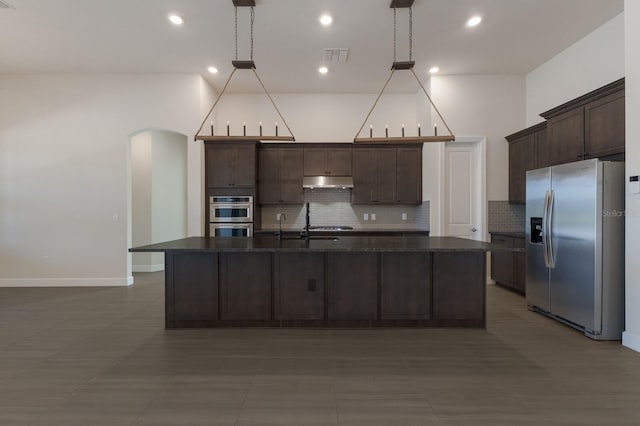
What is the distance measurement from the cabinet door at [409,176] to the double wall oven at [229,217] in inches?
116

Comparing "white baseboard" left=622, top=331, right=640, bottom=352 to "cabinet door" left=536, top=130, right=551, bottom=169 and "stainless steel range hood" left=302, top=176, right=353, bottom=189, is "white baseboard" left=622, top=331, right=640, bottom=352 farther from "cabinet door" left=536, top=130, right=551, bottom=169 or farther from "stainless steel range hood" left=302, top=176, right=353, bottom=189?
"stainless steel range hood" left=302, top=176, right=353, bottom=189

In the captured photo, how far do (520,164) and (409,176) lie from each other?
75.2 inches

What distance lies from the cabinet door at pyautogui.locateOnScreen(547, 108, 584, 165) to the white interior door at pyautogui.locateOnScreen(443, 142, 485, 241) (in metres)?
1.63

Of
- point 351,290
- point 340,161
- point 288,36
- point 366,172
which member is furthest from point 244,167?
point 351,290

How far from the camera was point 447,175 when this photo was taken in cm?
632

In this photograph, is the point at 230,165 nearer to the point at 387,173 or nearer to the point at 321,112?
the point at 321,112

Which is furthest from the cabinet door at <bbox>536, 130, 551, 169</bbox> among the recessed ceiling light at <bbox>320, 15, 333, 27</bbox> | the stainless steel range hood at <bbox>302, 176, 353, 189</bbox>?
the recessed ceiling light at <bbox>320, 15, 333, 27</bbox>

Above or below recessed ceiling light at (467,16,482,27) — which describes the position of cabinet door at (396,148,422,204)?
below

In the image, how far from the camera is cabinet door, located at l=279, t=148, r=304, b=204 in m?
6.95

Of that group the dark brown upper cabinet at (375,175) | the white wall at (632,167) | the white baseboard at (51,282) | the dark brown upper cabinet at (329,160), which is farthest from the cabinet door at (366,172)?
the white baseboard at (51,282)

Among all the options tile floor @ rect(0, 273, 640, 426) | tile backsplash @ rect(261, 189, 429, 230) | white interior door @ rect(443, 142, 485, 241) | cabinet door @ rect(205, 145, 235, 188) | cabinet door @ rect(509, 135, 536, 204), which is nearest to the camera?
tile floor @ rect(0, 273, 640, 426)

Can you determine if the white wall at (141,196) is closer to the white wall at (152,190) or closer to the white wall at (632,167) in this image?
the white wall at (152,190)

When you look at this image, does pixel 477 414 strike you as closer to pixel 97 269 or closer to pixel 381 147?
pixel 381 147

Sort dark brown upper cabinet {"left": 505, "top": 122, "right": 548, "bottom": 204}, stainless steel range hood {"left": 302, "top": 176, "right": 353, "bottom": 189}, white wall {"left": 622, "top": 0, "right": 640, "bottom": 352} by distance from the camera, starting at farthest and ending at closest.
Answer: stainless steel range hood {"left": 302, "top": 176, "right": 353, "bottom": 189}, dark brown upper cabinet {"left": 505, "top": 122, "right": 548, "bottom": 204}, white wall {"left": 622, "top": 0, "right": 640, "bottom": 352}
